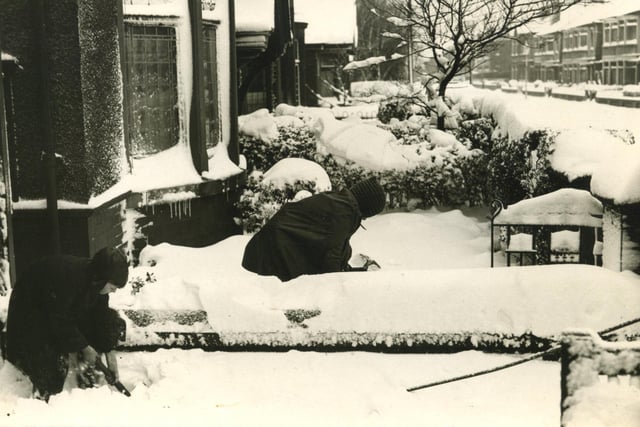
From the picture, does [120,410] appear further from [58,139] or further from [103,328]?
[58,139]

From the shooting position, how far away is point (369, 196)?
18.2 feet

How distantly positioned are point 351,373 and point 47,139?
10.2 feet

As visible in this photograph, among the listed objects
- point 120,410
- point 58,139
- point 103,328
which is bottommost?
point 120,410

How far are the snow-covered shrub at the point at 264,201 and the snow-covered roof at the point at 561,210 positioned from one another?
135 inches

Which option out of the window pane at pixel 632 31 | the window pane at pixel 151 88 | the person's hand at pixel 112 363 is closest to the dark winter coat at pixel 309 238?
the person's hand at pixel 112 363

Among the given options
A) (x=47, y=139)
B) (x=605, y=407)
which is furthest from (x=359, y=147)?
(x=605, y=407)

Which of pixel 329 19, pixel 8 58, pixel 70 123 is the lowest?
pixel 70 123

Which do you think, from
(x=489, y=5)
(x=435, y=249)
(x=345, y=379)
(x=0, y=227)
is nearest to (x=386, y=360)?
(x=345, y=379)

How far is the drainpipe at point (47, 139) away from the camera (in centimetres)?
609

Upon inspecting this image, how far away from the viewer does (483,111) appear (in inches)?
539

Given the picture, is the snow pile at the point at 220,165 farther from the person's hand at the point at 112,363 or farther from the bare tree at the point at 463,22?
the bare tree at the point at 463,22

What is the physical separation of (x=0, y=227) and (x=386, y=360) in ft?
7.82

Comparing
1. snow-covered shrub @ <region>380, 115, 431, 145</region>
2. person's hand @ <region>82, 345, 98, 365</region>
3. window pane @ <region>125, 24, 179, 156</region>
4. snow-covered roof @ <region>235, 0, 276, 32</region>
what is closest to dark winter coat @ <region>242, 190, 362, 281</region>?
person's hand @ <region>82, 345, 98, 365</region>

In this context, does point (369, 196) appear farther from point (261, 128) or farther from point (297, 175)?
point (261, 128)
